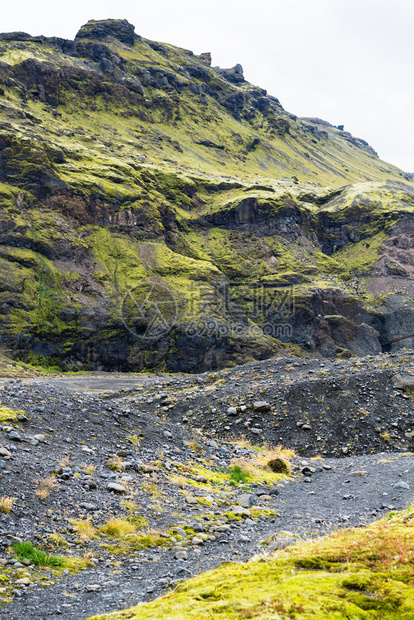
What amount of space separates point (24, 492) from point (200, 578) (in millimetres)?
5874

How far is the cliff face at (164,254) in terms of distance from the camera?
308 feet

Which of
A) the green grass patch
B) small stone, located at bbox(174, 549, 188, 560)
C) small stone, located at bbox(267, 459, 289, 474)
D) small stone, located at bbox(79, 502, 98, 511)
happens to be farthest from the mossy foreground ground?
small stone, located at bbox(267, 459, 289, 474)

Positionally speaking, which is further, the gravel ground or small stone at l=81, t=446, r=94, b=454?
small stone at l=81, t=446, r=94, b=454

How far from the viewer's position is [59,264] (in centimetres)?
9919

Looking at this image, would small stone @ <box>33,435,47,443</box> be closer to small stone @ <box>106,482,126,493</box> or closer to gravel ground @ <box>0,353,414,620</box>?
gravel ground @ <box>0,353,414,620</box>

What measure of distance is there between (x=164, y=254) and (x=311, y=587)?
115 m

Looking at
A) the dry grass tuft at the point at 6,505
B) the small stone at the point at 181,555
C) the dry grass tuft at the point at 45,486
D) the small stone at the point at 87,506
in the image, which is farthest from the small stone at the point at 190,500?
the dry grass tuft at the point at 6,505

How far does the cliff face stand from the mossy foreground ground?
8583cm

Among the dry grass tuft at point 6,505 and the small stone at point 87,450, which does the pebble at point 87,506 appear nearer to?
the dry grass tuft at point 6,505

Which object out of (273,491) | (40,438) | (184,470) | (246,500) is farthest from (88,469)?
(273,491)

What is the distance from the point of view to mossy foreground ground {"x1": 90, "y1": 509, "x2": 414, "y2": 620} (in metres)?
4.08

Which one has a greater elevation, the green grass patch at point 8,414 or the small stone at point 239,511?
the green grass patch at point 8,414

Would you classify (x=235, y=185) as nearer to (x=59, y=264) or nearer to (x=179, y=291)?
(x=179, y=291)

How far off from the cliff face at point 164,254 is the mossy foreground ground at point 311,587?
282ft
